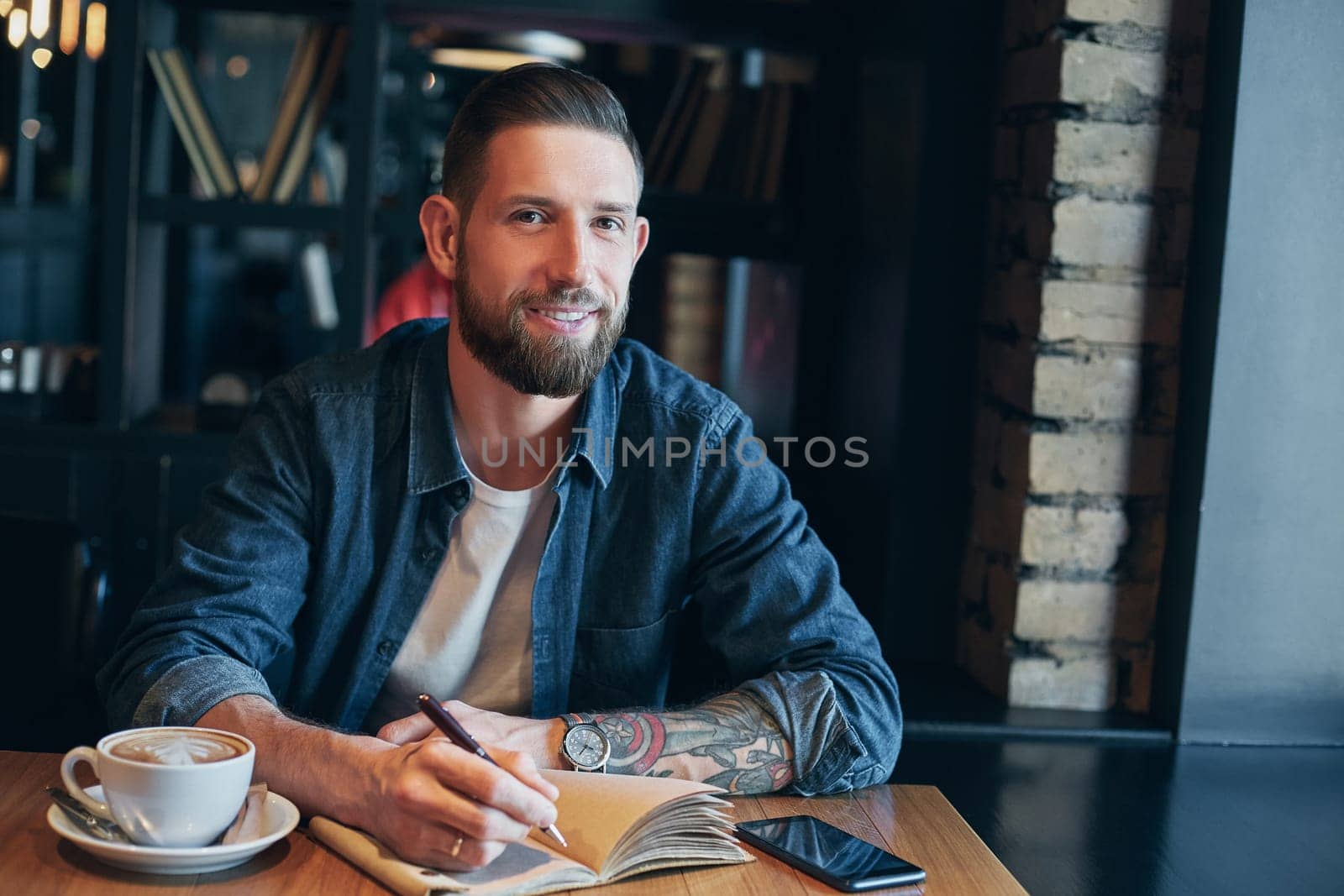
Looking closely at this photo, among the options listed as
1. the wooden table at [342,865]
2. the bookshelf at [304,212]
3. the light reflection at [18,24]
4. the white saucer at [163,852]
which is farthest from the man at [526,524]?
the light reflection at [18,24]

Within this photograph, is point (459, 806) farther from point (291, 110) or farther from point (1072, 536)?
point (291, 110)

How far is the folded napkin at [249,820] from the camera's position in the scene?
1.06 m

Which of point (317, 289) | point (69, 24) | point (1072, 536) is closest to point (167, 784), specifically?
point (1072, 536)

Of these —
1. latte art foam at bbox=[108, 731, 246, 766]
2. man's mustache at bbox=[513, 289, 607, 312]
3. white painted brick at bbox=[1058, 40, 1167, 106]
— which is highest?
white painted brick at bbox=[1058, 40, 1167, 106]

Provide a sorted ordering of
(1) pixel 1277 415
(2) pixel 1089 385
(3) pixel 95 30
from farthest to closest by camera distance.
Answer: (3) pixel 95 30, (2) pixel 1089 385, (1) pixel 1277 415

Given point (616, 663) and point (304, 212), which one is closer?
point (616, 663)

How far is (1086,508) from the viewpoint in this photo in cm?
220

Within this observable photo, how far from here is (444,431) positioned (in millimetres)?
1589

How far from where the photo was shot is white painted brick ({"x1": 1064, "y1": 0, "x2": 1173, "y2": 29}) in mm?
2100

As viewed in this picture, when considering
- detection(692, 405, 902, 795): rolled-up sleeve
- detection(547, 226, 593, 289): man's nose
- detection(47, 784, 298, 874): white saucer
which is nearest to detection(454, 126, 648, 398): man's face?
detection(547, 226, 593, 289): man's nose

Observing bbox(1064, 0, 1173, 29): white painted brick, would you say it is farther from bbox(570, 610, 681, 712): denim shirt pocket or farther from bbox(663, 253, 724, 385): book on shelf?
bbox(663, 253, 724, 385): book on shelf

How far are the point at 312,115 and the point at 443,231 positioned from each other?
125 cm

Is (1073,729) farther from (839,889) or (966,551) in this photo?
(839,889)

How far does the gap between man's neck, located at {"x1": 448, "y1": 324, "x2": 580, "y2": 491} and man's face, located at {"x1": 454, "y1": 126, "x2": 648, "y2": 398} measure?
0.22ft
